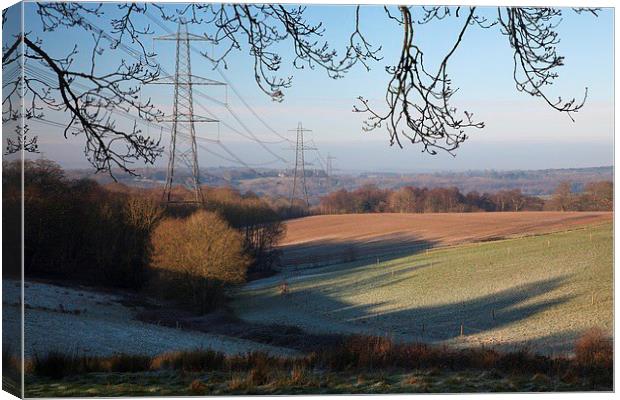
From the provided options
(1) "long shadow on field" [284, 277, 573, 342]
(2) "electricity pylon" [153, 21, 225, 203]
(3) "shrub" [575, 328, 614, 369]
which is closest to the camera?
(2) "electricity pylon" [153, 21, 225, 203]

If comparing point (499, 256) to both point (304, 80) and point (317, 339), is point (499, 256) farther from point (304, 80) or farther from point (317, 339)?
point (304, 80)

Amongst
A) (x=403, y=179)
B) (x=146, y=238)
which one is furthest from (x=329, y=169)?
(x=146, y=238)

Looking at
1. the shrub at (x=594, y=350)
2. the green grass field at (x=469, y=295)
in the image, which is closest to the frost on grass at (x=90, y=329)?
the green grass field at (x=469, y=295)

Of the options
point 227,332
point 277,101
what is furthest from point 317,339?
point 277,101

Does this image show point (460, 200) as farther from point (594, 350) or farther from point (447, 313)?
point (594, 350)

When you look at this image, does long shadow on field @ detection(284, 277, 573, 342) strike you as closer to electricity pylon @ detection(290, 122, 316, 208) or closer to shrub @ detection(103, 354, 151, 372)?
electricity pylon @ detection(290, 122, 316, 208)

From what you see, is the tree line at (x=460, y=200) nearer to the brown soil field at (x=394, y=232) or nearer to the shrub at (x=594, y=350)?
the brown soil field at (x=394, y=232)

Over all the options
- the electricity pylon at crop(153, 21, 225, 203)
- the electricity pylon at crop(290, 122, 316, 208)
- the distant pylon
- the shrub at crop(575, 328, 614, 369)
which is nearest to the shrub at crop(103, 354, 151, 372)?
the electricity pylon at crop(153, 21, 225, 203)
